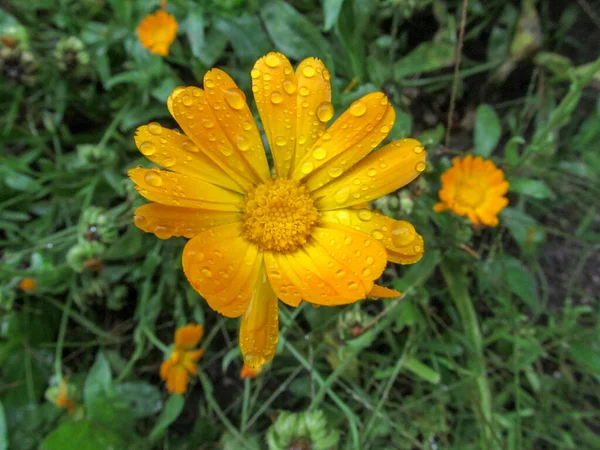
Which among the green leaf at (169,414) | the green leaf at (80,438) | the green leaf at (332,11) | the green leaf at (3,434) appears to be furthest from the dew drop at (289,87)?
the green leaf at (3,434)

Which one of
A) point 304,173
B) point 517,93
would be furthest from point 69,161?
point 517,93

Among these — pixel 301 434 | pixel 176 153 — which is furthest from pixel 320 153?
pixel 301 434

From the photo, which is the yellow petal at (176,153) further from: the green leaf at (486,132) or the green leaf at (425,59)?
the green leaf at (486,132)

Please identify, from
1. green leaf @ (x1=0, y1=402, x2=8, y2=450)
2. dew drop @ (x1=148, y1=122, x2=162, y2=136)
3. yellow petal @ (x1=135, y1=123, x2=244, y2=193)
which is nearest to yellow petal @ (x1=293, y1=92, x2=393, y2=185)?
yellow petal @ (x1=135, y1=123, x2=244, y2=193)

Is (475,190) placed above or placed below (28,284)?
below

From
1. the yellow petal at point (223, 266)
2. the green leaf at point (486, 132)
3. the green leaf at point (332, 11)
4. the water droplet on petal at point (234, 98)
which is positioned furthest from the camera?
the green leaf at point (486, 132)

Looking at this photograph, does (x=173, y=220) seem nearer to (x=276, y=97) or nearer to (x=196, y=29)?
(x=276, y=97)

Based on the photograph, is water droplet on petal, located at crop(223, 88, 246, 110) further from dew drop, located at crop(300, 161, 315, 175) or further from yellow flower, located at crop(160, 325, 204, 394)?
yellow flower, located at crop(160, 325, 204, 394)
